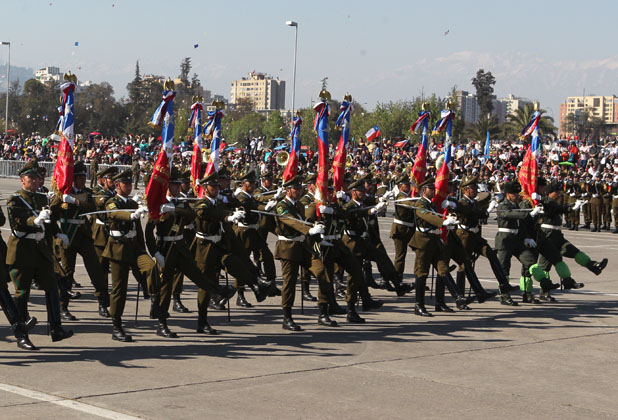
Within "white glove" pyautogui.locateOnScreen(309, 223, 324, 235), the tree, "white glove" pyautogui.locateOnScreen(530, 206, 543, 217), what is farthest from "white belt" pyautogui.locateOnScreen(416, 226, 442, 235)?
the tree

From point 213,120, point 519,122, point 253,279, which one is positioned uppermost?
point 519,122

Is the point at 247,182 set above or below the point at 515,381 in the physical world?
above

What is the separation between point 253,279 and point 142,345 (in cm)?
260

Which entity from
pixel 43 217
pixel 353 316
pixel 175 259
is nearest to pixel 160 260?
pixel 175 259

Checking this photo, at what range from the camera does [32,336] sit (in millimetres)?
10914

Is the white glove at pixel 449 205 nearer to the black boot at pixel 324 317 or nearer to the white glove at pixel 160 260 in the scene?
the black boot at pixel 324 317

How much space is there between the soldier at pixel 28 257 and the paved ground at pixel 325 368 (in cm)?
36

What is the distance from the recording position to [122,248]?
36.2ft

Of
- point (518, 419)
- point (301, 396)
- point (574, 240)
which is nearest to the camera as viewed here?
point (518, 419)

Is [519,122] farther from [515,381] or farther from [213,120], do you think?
[515,381]

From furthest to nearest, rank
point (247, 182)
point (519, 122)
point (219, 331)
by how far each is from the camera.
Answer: point (519, 122)
point (247, 182)
point (219, 331)

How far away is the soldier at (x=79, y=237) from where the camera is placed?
12.3 metres

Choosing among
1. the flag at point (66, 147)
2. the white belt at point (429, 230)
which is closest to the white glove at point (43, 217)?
the flag at point (66, 147)

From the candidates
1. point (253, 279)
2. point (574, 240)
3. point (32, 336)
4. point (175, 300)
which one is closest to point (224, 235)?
point (253, 279)
